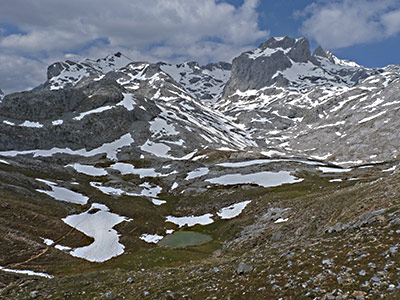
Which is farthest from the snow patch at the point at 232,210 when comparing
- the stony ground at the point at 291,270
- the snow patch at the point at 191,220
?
the stony ground at the point at 291,270

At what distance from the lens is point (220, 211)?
67.7 meters

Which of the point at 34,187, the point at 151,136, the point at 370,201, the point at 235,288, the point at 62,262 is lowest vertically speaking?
the point at 62,262

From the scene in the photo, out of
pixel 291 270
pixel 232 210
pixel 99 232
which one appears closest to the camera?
pixel 291 270

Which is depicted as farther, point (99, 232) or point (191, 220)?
point (191, 220)

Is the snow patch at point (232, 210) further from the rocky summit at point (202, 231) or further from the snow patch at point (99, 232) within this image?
→ the snow patch at point (99, 232)

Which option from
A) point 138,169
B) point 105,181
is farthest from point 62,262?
point 138,169

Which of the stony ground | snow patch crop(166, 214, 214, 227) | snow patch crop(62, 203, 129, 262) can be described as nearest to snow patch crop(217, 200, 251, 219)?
snow patch crop(166, 214, 214, 227)

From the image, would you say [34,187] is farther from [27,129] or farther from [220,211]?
[27,129]

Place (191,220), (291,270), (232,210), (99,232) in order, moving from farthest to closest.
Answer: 1. (191,220)
2. (232,210)
3. (99,232)
4. (291,270)

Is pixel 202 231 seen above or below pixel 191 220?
below

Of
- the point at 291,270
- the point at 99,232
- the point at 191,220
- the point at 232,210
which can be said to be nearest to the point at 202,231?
the point at 191,220

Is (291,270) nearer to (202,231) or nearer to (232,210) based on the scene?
(202,231)

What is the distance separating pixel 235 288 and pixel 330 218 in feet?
61.7

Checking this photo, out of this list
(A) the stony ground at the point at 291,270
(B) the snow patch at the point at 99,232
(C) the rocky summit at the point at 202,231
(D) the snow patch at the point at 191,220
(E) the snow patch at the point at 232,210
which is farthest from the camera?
(D) the snow patch at the point at 191,220
